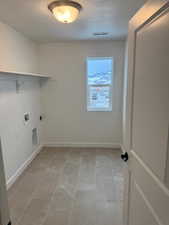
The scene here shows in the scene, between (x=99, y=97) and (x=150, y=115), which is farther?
(x=99, y=97)

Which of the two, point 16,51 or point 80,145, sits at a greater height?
point 16,51

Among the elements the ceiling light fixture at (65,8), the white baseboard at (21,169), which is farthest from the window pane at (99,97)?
the ceiling light fixture at (65,8)

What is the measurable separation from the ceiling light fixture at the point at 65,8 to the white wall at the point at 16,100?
99 centimetres

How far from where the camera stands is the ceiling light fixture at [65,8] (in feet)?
5.91

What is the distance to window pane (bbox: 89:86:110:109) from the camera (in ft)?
12.8

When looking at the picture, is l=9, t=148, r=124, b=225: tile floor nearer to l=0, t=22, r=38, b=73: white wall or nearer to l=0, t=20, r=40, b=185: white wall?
l=0, t=20, r=40, b=185: white wall

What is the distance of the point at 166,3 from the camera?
2.63 feet

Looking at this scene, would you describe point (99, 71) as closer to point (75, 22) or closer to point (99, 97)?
point (99, 97)

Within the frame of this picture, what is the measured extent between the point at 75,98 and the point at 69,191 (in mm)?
2103

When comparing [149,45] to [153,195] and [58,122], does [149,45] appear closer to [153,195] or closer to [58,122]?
[153,195]

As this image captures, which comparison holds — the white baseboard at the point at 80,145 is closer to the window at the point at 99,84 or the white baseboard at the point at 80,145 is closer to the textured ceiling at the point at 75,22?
the window at the point at 99,84

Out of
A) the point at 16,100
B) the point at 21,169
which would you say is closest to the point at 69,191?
the point at 21,169

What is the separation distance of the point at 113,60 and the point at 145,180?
308cm

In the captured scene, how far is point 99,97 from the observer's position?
3.94 meters
